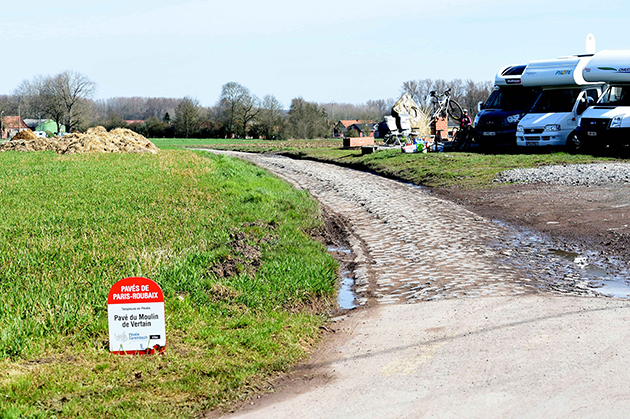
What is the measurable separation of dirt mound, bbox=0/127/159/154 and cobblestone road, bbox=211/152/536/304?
26.1 m

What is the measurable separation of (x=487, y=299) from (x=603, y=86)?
2067 centimetres

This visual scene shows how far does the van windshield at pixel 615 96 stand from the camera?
24.0 metres

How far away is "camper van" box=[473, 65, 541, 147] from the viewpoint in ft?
90.5

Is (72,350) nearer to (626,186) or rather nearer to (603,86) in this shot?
(626,186)

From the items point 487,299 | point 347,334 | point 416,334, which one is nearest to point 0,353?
point 347,334

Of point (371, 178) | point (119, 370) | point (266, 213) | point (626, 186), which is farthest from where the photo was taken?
point (371, 178)

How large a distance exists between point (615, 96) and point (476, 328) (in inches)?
834

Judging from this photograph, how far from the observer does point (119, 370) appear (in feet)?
17.4

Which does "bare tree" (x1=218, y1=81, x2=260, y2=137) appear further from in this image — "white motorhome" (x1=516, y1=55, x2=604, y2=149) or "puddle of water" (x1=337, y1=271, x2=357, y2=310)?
"puddle of water" (x1=337, y1=271, x2=357, y2=310)

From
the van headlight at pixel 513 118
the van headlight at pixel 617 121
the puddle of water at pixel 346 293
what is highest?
the van headlight at pixel 513 118

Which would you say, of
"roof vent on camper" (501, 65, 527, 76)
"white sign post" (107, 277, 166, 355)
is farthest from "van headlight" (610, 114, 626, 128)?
"white sign post" (107, 277, 166, 355)

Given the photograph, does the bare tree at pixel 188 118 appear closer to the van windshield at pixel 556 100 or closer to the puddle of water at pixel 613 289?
the van windshield at pixel 556 100

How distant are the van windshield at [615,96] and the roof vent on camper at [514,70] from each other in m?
4.19

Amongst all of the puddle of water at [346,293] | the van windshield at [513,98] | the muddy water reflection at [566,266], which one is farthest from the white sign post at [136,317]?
the van windshield at [513,98]
